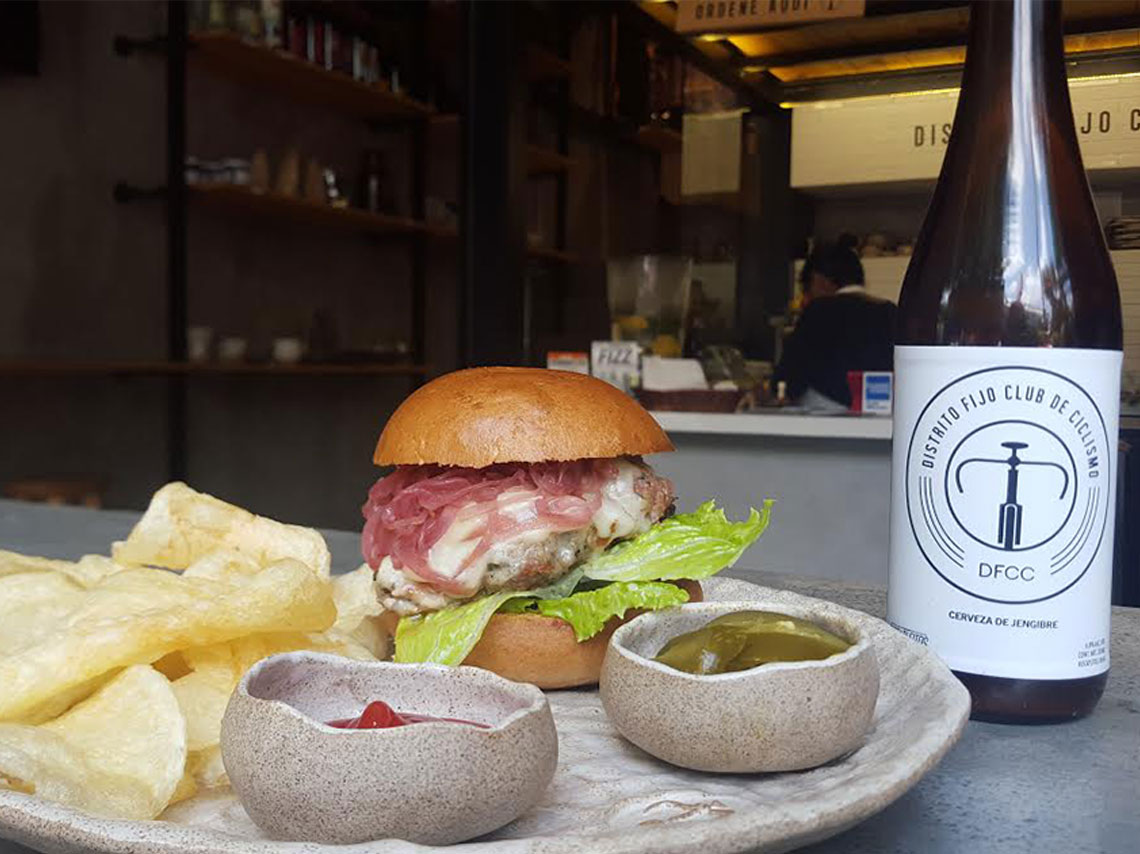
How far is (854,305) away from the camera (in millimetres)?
4113

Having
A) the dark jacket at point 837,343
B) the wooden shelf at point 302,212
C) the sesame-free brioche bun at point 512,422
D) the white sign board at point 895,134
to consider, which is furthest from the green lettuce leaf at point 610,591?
the wooden shelf at point 302,212

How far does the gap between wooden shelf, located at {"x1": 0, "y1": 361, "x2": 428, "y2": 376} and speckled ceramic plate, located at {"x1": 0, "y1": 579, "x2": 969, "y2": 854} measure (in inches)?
122


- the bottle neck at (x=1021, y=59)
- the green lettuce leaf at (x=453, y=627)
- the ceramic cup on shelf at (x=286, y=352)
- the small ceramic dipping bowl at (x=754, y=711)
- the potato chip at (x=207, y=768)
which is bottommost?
the potato chip at (x=207, y=768)

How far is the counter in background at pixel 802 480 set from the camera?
3.31 meters

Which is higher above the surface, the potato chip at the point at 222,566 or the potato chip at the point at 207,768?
the potato chip at the point at 222,566

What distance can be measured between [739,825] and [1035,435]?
0.42 meters

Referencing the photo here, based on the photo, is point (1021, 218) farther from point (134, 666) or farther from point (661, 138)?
point (661, 138)

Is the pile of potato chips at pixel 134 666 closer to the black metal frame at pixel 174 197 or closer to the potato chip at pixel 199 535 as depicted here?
the potato chip at pixel 199 535

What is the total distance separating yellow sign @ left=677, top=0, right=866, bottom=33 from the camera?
393 centimetres

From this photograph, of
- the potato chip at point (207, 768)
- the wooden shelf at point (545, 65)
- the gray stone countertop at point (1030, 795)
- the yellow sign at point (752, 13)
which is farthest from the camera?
the wooden shelf at point (545, 65)

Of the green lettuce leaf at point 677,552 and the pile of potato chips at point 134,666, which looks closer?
the pile of potato chips at point 134,666

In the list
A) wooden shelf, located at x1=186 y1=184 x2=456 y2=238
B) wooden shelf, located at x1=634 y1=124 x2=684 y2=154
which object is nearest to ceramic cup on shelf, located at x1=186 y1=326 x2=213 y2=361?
wooden shelf, located at x1=186 y1=184 x2=456 y2=238

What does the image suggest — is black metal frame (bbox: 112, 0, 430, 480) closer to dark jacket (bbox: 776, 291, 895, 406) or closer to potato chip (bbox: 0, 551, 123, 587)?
dark jacket (bbox: 776, 291, 895, 406)

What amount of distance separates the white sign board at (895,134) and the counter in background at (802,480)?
1.01 metres
